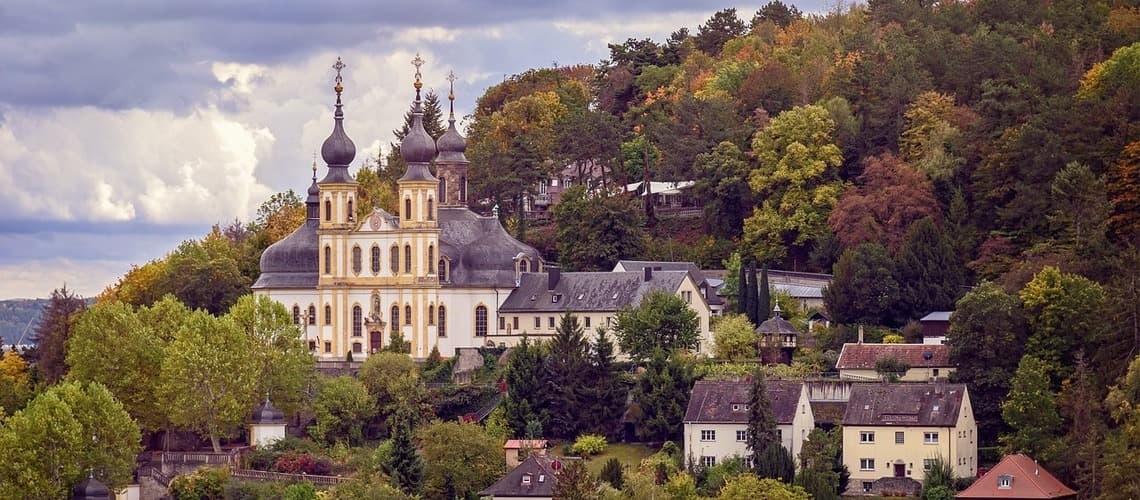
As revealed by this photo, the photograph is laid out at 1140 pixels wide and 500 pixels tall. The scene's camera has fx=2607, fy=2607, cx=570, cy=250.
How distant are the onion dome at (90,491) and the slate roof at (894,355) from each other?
2501 cm

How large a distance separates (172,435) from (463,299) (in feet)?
42.2

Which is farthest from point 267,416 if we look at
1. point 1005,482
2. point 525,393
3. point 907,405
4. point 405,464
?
point 1005,482

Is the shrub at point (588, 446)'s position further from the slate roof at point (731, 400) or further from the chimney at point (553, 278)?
the chimney at point (553, 278)

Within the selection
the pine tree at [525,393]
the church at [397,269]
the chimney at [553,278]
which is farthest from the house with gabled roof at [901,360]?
the church at [397,269]

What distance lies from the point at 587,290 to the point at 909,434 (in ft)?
70.3

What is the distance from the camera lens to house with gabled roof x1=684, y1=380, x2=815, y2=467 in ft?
274

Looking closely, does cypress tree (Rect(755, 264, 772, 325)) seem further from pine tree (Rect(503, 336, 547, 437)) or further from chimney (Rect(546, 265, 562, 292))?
pine tree (Rect(503, 336, 547, 437))

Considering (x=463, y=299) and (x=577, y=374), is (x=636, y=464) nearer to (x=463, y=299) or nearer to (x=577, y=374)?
(x=577, y=374)

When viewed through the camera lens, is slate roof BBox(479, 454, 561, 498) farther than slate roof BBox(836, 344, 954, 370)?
No

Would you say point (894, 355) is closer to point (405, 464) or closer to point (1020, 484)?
point (1020, 484)

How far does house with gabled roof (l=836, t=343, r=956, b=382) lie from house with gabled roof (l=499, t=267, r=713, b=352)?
9176 millimetres

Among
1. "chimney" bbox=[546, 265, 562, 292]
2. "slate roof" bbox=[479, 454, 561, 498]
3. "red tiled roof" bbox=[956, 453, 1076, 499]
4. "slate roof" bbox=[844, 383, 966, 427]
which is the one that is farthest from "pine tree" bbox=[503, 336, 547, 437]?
"red tiled roof" bbox=[956, 453, 1076, 499]

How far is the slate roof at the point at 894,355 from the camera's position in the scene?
8706 cm

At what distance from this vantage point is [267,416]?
9112 cm
